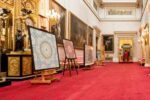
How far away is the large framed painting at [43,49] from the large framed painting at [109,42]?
77.2 ft

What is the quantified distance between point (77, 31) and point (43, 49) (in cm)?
1004

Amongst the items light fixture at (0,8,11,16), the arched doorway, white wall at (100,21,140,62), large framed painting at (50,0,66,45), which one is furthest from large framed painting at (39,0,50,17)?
the arched doorway

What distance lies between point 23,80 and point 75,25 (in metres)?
9.13

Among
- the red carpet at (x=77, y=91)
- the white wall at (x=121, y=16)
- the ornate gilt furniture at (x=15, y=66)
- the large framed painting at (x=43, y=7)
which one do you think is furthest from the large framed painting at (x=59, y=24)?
the white wall at (x=121, y=16)

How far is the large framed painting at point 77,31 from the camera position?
15.8 m

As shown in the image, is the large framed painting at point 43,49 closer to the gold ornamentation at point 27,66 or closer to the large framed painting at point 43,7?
the gold ornamentation at point 27,66

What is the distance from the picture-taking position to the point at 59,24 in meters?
13.1

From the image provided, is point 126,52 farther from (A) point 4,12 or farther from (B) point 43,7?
(A) point 4,12

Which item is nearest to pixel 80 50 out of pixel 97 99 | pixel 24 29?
pixel 24 29

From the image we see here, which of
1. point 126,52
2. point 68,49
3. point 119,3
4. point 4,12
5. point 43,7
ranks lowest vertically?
point 68,49

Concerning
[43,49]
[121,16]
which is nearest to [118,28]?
[121,16]

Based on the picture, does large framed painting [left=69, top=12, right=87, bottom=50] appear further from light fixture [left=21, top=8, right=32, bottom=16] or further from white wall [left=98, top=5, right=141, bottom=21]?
white wall [left=98, top=5, right=141, bottom=21]

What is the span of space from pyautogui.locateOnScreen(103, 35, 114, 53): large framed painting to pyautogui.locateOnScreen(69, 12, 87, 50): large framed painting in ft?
37.2

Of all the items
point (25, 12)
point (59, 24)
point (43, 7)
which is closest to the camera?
point (25, 12)
